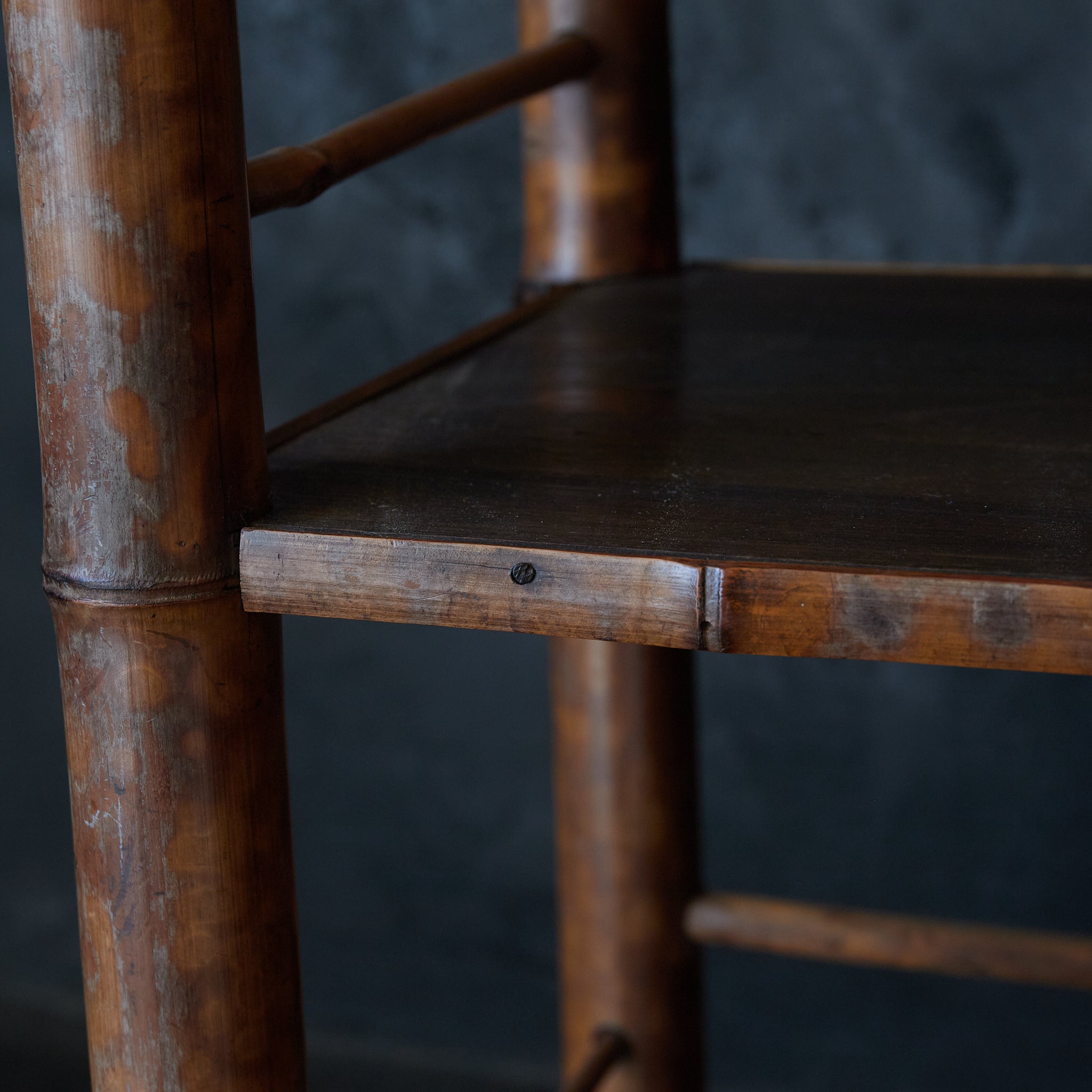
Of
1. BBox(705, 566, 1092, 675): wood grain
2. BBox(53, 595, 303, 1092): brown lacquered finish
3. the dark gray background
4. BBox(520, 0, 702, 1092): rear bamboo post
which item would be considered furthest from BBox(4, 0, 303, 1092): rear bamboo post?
the dark gray background

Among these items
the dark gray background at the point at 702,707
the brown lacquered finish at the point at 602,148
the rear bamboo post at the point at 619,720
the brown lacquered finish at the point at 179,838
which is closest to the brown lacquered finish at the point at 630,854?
the rear bamboo post at the point at 619,720

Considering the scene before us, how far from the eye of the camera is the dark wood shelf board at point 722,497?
16.2 inches

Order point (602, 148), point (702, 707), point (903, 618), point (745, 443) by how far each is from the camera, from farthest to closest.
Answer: point (702, 707) → point (602, 148) → point (745, 443) → point (903, 618)

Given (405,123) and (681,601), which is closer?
(681,601)

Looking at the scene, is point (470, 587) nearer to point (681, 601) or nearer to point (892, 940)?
point (681, 601)

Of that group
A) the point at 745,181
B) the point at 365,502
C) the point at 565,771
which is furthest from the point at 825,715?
the point at 365,502

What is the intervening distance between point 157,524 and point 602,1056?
56 centimetres

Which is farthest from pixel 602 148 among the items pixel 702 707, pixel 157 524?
pixel 702 707

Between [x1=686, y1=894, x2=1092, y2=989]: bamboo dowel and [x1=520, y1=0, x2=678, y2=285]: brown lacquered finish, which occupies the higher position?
[x1=520, y1=0, x2=678, y2=285]: brown lacquered finish

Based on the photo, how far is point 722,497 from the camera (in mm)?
479

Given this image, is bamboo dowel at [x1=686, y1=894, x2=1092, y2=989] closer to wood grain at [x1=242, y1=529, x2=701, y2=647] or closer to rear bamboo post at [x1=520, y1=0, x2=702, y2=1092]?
rear bamboo post at [x1=520, y1=0, x2=702, y2=1092]

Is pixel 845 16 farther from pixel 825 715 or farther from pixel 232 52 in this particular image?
pixel 232 52

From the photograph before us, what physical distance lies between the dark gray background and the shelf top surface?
1.00 metres

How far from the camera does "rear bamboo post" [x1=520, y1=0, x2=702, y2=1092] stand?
86cm
